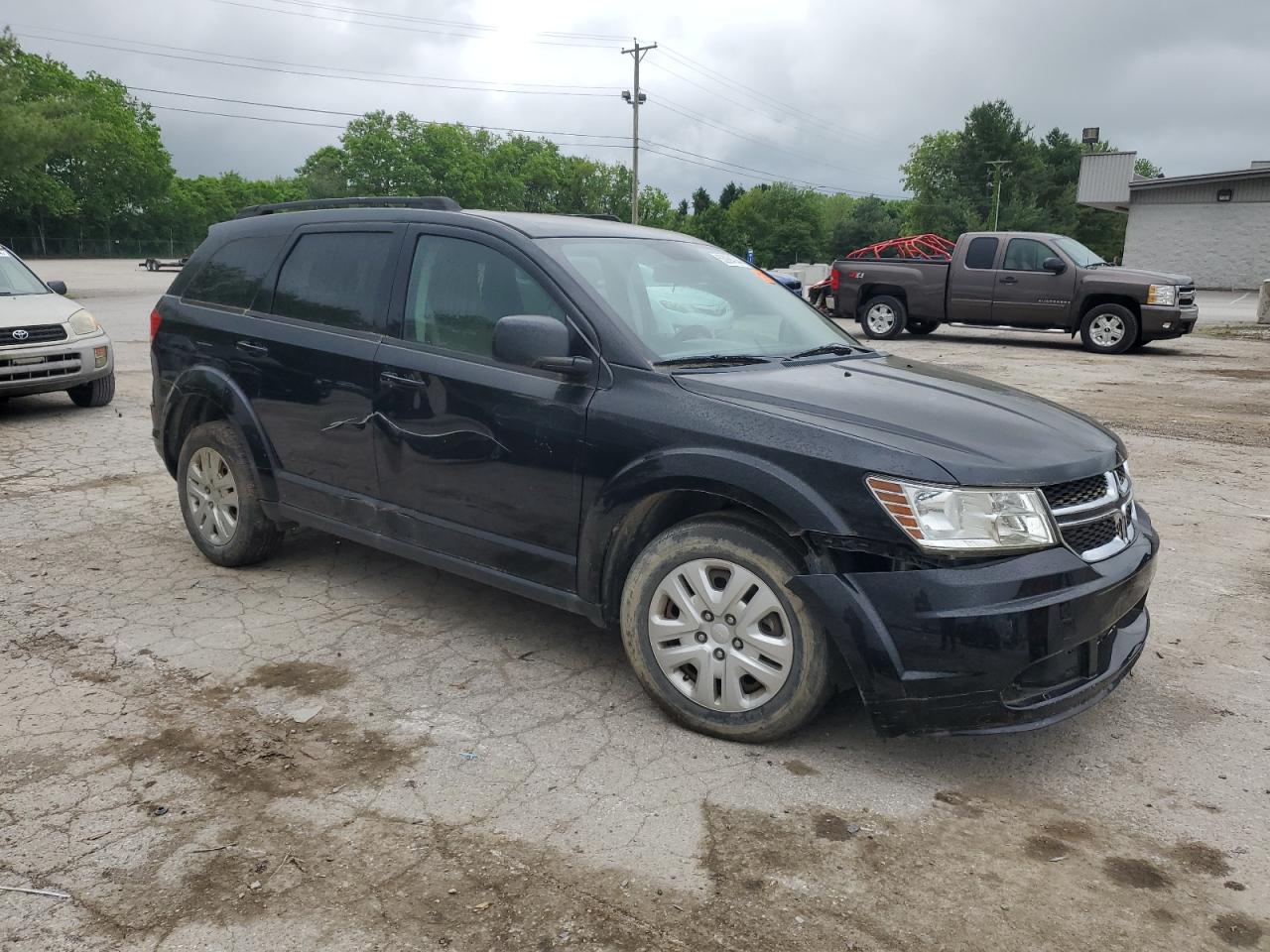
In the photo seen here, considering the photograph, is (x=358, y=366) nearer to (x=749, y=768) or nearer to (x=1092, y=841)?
(x=749, y=768)

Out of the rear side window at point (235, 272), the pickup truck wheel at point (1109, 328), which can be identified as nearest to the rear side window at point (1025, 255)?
the pickup truck wheel at point (1109, 328)

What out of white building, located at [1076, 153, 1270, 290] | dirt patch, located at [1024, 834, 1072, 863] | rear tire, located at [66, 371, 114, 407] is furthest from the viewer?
white building, located at [1076, 153, 1270, 290]

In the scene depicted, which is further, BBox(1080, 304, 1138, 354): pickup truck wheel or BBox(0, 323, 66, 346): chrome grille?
BBox(1080, 304, 1138, 354): pickup truck wheel

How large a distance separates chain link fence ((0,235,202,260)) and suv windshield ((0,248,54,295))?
6477 cm

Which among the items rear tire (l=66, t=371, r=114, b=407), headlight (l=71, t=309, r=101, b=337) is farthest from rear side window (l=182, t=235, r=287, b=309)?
rear tire (l=66, t=371, r=114, b=407)

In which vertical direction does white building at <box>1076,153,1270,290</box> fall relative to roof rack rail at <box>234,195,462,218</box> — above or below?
above

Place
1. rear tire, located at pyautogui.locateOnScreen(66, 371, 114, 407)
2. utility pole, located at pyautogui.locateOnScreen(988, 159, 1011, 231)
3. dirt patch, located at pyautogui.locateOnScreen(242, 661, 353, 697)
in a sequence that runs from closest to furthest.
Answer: dirt patch, located at pyautogui.locateOnScreen(242, 661, 353, 697), rear tire, located at pyautogui.locateOnScreen(66, 371, 114, 407), utility pole, located at pyautogui.locateOnScreen(988, 159, 1011, 231)

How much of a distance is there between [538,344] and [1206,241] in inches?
1580

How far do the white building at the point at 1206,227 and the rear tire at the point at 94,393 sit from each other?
122 ft

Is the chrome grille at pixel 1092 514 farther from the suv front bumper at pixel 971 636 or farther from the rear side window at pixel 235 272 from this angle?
the rear side window at pixel 235 272

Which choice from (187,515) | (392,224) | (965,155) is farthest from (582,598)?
(965,155)

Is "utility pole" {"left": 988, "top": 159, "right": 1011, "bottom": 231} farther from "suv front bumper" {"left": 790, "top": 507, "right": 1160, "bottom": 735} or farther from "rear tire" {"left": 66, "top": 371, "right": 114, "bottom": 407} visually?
"suv front bumper" {"left": 790, "top": 507, "right": 1160, "bottom": 735}

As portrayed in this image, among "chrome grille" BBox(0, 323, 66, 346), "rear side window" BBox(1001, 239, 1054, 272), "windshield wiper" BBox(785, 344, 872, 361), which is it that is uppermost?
"rear side window" BBox(1001, 239, 1054, 272)

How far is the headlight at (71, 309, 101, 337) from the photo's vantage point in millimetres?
9484
